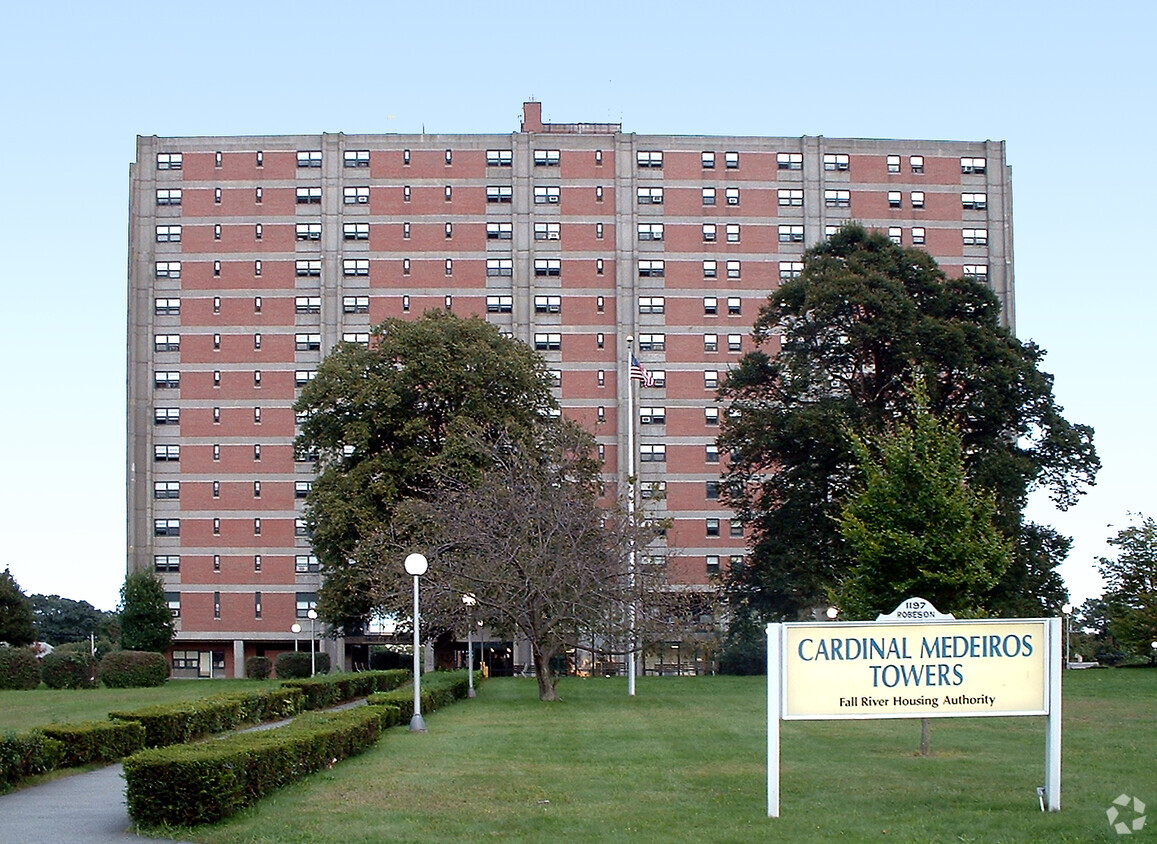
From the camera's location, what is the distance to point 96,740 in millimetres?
21469

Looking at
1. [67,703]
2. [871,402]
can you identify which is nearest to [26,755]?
[67,703]

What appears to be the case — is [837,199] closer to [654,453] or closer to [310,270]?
[654,453]

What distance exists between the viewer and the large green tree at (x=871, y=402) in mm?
54062

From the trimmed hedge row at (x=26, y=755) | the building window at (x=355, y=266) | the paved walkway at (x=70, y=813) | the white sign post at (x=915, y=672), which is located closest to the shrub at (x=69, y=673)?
the building window at (x=355, y=266)

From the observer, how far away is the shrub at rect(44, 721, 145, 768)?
818 inches

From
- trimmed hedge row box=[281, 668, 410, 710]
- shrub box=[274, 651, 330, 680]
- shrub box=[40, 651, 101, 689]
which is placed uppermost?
trimmed hedge row box=[281, 668, 410, 710]

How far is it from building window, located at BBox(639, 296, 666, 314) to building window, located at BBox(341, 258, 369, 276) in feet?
58.9

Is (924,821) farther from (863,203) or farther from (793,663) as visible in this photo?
(863,203)

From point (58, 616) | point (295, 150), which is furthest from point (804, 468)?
point (58, 616)

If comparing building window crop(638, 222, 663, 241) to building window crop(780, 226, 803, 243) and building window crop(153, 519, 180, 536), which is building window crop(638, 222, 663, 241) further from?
building window crop(153, 519, 180, 536)

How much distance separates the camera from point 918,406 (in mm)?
25422

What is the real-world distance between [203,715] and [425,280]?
216 ft

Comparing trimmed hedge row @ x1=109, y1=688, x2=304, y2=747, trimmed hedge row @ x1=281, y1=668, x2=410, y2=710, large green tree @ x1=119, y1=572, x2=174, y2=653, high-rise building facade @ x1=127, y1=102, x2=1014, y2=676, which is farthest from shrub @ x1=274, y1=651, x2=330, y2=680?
trimmed hedge row @ x1=109, y1=688, x2=304, y2=747

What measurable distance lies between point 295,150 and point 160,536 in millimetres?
26400
